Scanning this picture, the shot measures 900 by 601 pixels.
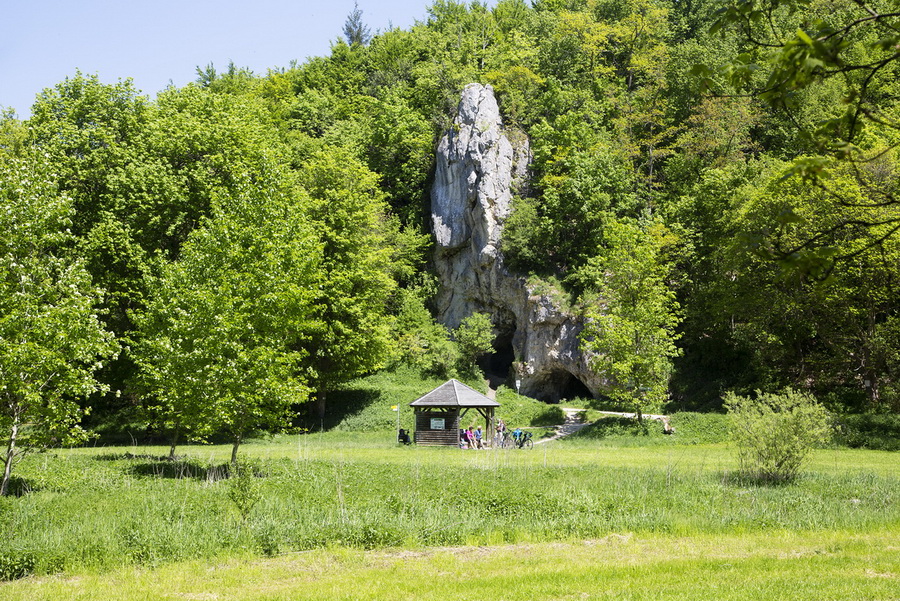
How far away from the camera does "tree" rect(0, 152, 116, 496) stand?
13.1 meters

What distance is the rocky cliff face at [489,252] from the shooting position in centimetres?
4009

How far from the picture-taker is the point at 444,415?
29812mm

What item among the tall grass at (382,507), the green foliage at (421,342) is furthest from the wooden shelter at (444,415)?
the tall grass at (382,507)

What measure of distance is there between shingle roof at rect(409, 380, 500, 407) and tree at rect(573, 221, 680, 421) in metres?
5.91

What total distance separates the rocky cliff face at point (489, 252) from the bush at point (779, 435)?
22333mm

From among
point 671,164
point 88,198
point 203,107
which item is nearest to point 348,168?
point 203,107

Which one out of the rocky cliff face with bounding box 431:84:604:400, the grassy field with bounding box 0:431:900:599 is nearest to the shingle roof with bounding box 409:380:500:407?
the grassy field with bounding box 0:431:900:599

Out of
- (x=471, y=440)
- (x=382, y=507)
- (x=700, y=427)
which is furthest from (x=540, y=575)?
(x=700, y=427)

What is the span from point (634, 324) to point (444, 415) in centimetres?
988

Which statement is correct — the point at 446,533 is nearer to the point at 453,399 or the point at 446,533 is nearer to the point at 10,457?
the point at 10,457

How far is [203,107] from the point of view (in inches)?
1355

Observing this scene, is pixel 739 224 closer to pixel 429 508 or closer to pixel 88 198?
pixel 429 508

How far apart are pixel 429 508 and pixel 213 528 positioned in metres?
3.70

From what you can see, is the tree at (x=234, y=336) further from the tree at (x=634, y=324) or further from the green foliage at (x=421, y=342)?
the green foliage at (x=421, y=342)
